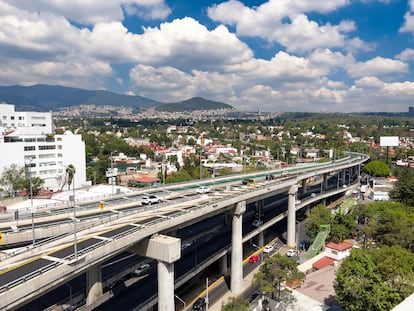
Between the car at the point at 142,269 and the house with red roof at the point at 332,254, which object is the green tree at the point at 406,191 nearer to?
the house with red roof at the point at 332,254

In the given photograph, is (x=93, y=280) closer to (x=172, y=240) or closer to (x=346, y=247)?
(x=172, y=240)

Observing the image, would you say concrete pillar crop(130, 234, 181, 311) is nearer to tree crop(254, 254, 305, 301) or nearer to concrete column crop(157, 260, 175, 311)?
concrete column crop(157, 260, 175, 311)

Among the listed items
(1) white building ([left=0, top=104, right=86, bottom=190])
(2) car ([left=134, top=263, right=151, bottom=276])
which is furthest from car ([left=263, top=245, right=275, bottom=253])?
(1) white building ([left=0, top=104, right=86, bottom=190])

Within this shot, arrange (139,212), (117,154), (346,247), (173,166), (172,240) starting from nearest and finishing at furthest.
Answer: (172,240) < (139,212) < (346,247) < (173,166) < (117,154)

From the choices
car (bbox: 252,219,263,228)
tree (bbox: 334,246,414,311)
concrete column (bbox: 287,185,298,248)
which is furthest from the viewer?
concrete column (bbox: 287,185,298,248)

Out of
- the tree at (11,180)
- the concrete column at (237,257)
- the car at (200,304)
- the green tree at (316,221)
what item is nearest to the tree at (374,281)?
the concrete column at (237,257)

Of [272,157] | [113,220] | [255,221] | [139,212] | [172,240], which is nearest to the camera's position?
[172,240]

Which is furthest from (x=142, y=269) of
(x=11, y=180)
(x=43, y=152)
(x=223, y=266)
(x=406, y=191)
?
(x=406, y=191)

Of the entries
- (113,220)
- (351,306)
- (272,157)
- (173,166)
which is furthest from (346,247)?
(272,157)
